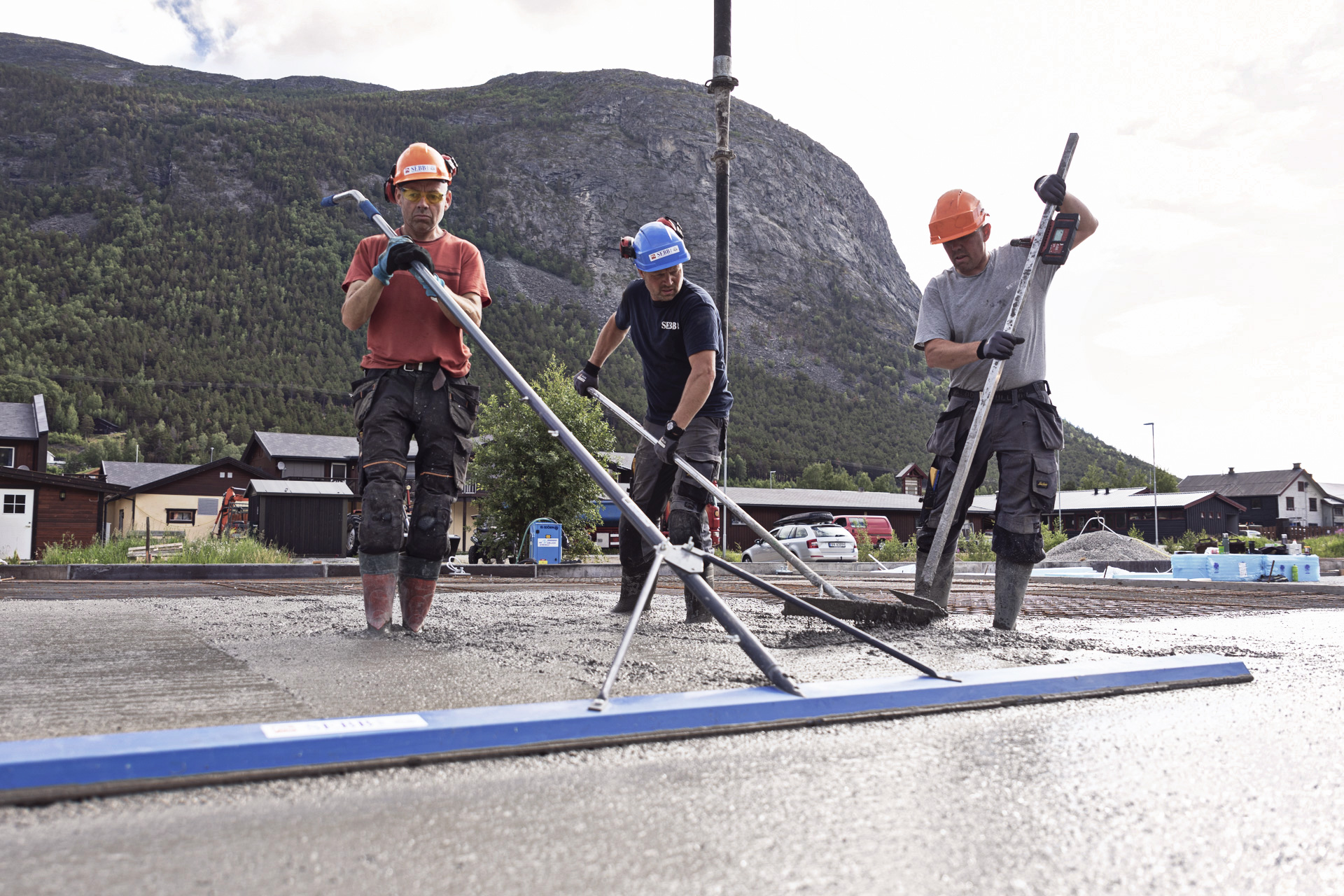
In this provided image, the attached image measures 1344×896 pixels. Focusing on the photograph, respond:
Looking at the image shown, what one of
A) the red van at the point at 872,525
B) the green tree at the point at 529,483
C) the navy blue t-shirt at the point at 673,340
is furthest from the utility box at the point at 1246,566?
the red van at the point at 872,525

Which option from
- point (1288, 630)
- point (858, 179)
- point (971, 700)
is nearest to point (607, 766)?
point (971, 700)

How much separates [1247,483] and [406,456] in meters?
87.4

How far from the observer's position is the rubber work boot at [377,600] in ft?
11.2

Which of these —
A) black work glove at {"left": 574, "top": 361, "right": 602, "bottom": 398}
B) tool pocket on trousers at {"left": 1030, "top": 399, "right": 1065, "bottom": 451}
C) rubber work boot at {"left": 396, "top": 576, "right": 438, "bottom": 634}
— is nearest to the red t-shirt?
rubber work boot at {"left": 396, "top": 576, "right": 438, "bottom": 634}

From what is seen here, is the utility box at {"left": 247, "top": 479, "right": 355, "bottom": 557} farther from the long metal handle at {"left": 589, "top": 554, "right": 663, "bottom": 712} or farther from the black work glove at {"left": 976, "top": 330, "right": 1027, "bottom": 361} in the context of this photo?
the long metal handle at {"left": 589, "top": 554, "right": 663, "bottom": 712}

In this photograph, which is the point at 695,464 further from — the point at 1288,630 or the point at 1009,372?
the point at 1288,630

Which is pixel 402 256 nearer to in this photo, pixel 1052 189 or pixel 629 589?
pixel 629 589

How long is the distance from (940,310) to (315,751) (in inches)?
142

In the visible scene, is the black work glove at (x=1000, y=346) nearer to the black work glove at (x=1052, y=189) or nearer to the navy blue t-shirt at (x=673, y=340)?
the black work glove at (x=1052, y=189)

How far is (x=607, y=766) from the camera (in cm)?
159

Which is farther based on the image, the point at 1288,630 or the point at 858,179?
the point at 858,179

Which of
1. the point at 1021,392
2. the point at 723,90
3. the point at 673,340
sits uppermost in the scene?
the point at 723,90

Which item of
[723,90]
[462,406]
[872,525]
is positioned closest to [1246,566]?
[723,90]

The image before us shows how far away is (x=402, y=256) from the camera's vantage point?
3.34m
